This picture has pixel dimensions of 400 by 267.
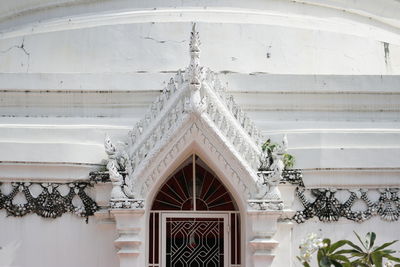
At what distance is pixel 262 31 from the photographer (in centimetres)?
1476

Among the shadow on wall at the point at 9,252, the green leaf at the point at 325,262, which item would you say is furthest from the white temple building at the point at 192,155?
the green leaf at the point at 325,262

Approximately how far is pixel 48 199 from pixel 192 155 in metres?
2.13

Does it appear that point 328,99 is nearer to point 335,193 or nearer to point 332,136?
point 332,136

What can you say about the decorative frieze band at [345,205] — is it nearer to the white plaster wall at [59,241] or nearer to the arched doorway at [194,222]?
the arched doorway at [194,222]

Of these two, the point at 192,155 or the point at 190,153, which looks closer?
the point at 190,153

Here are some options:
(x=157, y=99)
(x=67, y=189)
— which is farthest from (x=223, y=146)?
(x=67, y=189)

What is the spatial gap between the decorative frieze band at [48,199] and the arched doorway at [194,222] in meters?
1.01

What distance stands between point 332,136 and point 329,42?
266cm

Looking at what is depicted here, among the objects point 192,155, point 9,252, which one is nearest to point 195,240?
point 192,155

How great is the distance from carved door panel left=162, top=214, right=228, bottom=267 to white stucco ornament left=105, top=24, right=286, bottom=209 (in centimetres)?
72

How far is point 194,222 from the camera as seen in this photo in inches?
486

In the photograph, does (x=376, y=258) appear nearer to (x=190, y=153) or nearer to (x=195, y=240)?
(x=195, y=240)

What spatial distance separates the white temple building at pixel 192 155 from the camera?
11898 mm

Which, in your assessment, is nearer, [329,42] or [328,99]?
[328,99]
